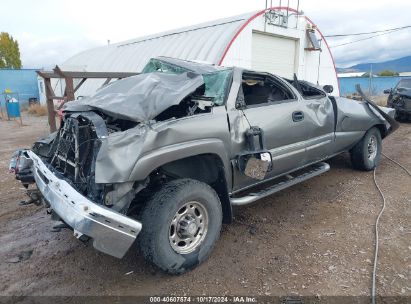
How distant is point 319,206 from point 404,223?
1.01 metres

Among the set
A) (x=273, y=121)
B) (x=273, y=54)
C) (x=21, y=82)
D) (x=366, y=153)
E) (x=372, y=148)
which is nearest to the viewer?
(x=273, y=121)

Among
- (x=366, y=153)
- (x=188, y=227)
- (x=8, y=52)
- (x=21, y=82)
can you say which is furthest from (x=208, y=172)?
(x=8, y=52)

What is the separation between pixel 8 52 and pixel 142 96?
47971 mm

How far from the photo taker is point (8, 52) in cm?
4338

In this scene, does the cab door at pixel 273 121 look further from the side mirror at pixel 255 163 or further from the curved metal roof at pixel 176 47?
the curved metal roof at pixel 176 47

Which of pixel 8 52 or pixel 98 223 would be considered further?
pixel 8 52

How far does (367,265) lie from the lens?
3.29 meters

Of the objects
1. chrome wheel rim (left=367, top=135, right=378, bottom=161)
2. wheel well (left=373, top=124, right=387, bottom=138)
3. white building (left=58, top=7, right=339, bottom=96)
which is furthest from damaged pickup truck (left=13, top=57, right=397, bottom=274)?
white building (left=58, top=7, right=339, bottom=96)

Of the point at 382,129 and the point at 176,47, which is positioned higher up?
the point at 176,47

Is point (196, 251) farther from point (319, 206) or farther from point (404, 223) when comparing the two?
point (404, 223)

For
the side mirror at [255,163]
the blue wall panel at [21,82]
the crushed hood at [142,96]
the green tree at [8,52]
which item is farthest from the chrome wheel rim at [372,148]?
the green tree at [8,52]

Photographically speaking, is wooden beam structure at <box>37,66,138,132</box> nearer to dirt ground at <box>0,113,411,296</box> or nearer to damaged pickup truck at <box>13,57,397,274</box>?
dirt ground at <box>0,113,411,296</box>

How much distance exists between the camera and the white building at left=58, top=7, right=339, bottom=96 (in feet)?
41.1

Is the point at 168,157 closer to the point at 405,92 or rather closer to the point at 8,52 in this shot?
the point at 405,92
